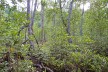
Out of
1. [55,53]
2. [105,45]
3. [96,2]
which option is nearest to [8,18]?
[55,53]

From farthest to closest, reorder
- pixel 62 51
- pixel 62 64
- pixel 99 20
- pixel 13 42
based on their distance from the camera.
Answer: pixel 99 20, pixel 62 51, pixel 62 64, pixel 13 42

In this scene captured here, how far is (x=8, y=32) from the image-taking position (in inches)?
144

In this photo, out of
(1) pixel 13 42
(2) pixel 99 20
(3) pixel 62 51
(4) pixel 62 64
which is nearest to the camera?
(1) pixel 13 42

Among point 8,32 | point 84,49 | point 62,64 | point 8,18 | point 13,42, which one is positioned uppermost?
point 8,18

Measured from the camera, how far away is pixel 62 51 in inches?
256

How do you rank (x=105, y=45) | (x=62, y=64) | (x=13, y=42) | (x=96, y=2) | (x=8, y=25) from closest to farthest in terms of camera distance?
1. (x=8, y=25)
2. (x=13, y=42)
3. (x=62, y=64)
4. (x=105, y=45)
5. (x=96, y=2)

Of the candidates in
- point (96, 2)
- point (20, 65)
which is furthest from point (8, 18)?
point (96, 2)

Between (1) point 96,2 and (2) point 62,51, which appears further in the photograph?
(1) point 96,2

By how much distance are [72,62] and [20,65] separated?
240 cm

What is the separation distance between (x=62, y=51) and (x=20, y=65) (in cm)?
252

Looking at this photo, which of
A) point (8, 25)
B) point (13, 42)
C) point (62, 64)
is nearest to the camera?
point (8, 25)

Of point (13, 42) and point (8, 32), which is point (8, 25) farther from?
point (13, 42)

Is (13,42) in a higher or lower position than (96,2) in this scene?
lower

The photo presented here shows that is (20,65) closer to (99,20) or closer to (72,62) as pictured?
(72,62)
